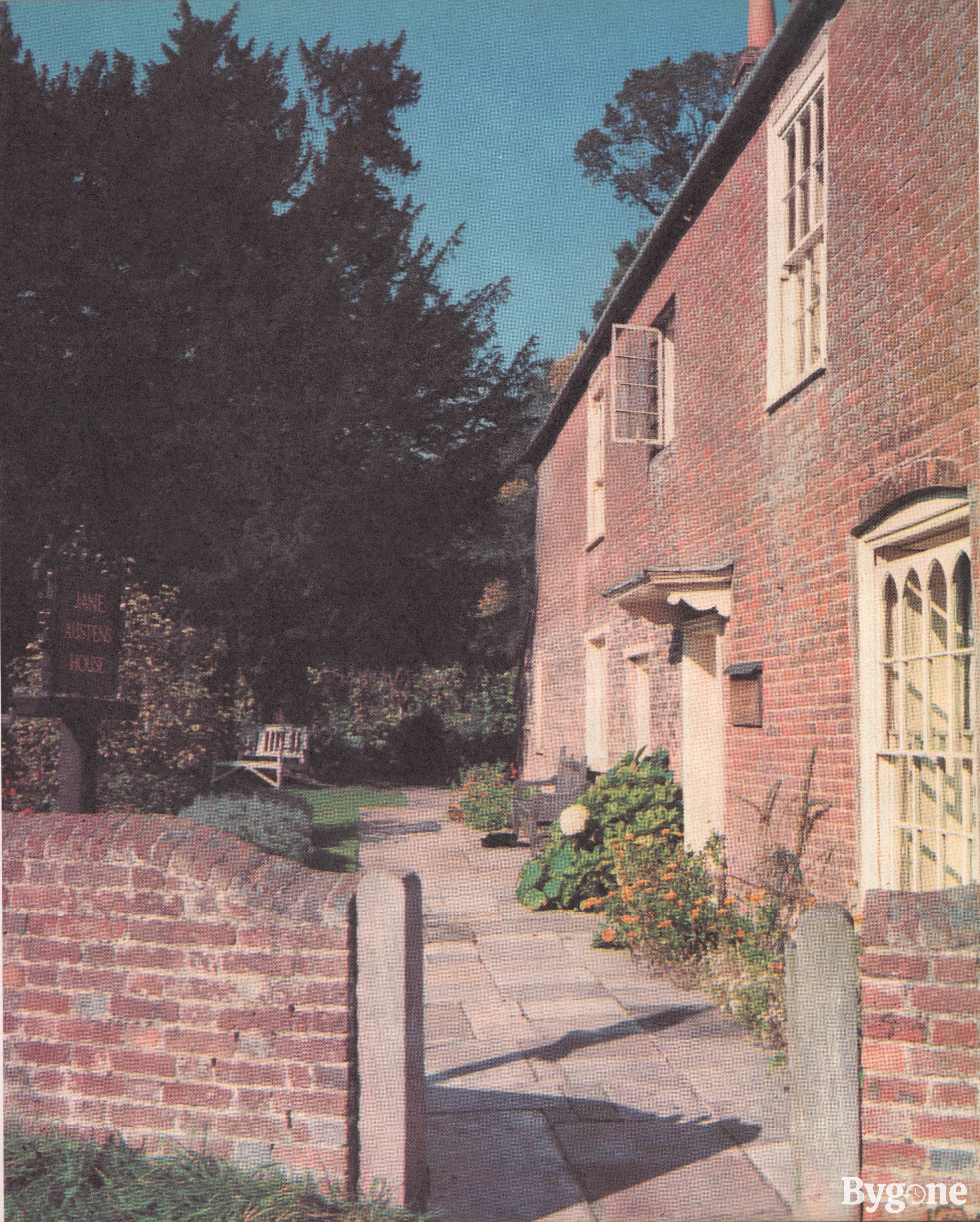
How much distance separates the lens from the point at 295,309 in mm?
18625

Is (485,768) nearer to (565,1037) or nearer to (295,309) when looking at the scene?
(295,309)

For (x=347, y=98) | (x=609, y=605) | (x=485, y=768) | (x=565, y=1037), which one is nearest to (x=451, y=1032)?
(x=565, y=1037)

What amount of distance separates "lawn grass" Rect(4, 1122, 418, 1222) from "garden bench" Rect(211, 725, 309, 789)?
13.7m

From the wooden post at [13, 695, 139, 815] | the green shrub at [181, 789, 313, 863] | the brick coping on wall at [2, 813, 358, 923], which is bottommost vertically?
the green shrub at [181, 789, 313, 863]

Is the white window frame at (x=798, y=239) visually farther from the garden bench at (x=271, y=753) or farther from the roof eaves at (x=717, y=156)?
the garden bench at (x=271, y=753)

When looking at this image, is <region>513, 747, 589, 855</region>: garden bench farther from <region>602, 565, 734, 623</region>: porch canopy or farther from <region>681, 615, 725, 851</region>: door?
<region>602, 565, 734, 623</region>: porch canopy

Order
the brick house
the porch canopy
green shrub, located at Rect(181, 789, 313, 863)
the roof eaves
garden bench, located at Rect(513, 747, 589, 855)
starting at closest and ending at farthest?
the brick house
the roof eaves
the porch canopy
green shrub, located at Rect(181, 789, 313, 863)
garden bench, located at Rect(513, 747, 589, 855)

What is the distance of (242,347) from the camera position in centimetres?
1861

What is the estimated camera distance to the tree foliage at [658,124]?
1875 centimetres

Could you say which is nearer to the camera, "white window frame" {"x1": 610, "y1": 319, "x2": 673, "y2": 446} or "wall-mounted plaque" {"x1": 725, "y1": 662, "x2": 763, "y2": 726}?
"wall-mounted plaque" {"x1": 725, "y1": 662, "x2": 763, "y2": 726}

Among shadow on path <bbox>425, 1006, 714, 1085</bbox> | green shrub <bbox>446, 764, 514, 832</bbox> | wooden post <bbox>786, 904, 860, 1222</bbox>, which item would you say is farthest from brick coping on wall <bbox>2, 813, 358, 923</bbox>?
green shrub <bbox>446, 764, 514, 832</bbox>

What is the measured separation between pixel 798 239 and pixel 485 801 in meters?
9.84

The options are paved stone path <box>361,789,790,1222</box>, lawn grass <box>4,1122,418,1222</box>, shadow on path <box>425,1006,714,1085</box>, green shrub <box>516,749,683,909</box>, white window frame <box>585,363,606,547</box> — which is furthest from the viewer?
white window frame <box>585,363,606,547</box>

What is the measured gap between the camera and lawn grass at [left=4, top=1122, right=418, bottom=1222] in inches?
125
